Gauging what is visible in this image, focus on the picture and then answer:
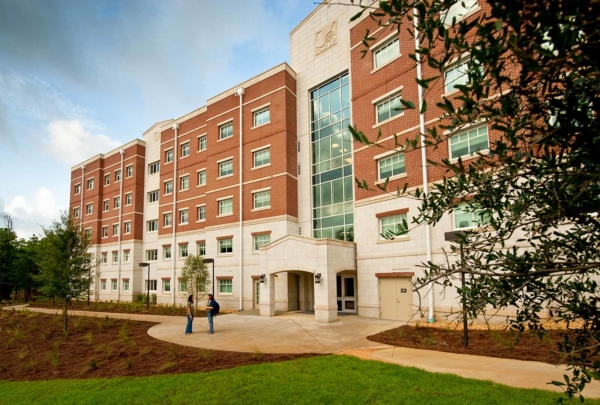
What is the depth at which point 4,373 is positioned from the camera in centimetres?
1123

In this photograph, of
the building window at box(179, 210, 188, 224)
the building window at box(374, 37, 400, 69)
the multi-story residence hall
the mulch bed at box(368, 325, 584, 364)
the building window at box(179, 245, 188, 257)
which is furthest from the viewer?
the building window at box(179, 210, 188, 224)

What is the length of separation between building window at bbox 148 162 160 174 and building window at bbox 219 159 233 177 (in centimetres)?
1229

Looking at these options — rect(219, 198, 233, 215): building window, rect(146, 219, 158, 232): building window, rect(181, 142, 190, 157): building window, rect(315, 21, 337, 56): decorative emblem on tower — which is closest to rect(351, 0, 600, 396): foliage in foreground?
rect(315, 21, 337, 56): decorative emblem on tower

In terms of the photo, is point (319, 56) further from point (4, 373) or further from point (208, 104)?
point (4, 373)

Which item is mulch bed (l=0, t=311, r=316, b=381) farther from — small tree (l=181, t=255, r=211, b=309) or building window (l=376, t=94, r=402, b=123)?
building window (l=376, t=94, r=402, b=123)

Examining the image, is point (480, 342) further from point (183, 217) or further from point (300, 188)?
point (183, 217)

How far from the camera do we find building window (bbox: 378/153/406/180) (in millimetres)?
20438

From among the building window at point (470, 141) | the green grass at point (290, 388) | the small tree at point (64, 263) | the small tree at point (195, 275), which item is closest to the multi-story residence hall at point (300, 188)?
the building window at point (470, 141)

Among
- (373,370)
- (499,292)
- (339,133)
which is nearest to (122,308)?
(339,133)

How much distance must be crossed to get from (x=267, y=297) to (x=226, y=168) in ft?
41.0

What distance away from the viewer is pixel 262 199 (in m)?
27.6

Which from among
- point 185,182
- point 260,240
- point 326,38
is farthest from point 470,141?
point 185,182

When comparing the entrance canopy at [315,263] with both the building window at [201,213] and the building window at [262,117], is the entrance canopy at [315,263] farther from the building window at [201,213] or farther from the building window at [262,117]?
the building window at [201,213]

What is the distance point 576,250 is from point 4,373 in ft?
48.1
